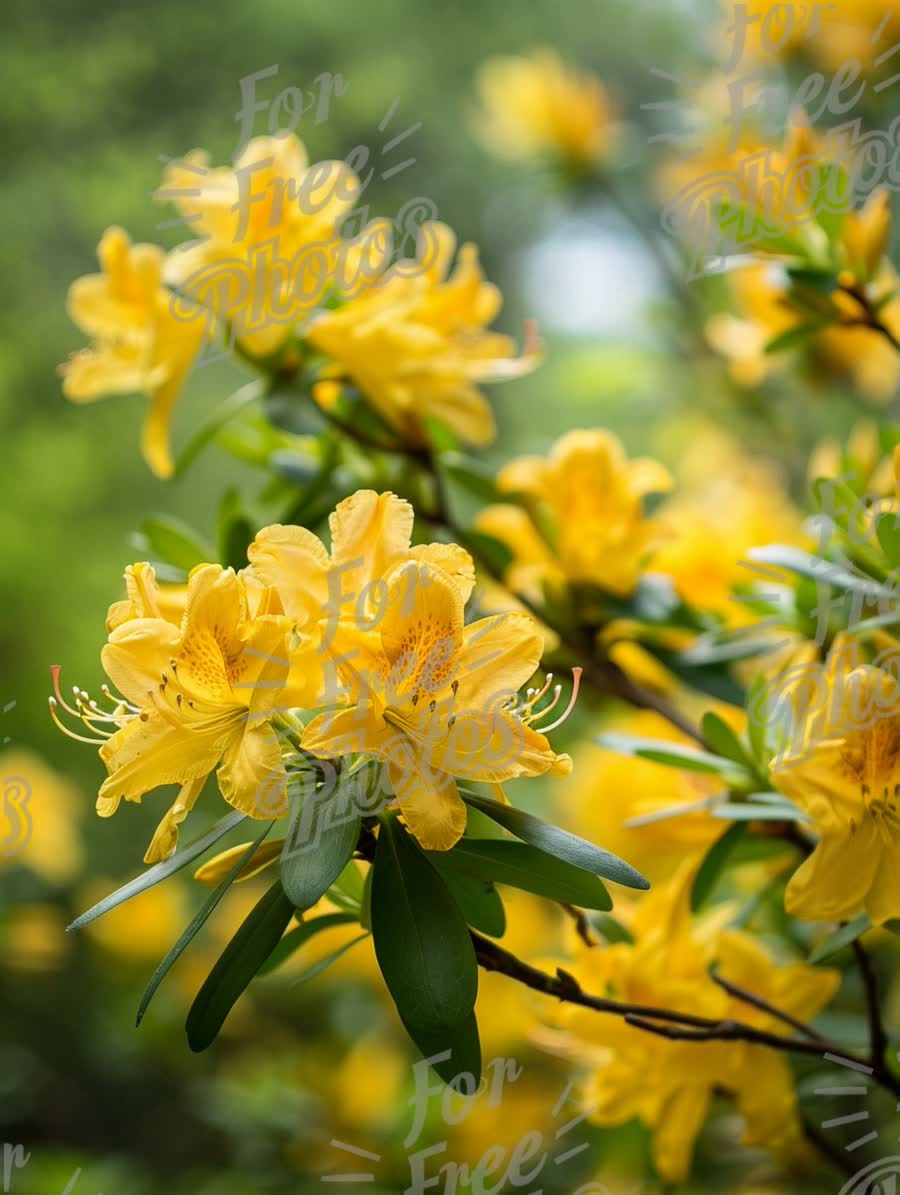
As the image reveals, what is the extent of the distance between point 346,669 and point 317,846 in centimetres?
7

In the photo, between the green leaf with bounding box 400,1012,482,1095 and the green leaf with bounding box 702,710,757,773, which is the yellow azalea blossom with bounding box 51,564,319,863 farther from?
the green leaf with bounding box 702,710,757,773

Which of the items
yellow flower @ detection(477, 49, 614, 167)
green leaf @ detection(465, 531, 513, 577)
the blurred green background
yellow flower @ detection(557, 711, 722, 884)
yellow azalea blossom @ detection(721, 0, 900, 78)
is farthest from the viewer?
the blurred green background

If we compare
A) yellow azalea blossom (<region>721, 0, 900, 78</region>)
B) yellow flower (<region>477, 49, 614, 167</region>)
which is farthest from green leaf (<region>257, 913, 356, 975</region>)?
yellow flower (<region>477, 49, 614, 167</region>)

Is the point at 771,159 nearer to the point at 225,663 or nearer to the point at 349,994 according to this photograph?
the point at 225,663

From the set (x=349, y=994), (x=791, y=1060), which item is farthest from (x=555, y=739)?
(x=349, y=994)

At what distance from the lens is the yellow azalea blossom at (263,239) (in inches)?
28.3

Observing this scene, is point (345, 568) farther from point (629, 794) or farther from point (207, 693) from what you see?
point (629, 794)

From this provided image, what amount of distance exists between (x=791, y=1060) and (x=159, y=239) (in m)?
2.34

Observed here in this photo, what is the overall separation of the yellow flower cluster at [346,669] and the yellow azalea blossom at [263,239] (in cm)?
A: 30

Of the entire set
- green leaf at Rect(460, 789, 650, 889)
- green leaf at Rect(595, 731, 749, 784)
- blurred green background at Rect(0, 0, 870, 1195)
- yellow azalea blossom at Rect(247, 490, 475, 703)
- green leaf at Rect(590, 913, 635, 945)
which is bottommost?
blurred green background at Rect(0, 0, 870, 1195)

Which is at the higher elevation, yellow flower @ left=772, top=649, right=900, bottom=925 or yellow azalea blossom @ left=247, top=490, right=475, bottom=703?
yellow azalea blossom @ left=247, top=490, right=475, bottom=703

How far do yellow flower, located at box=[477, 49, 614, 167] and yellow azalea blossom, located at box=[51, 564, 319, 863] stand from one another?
118cm

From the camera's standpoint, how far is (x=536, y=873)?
1.65 ft

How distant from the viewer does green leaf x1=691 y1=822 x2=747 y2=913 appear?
65 cm
